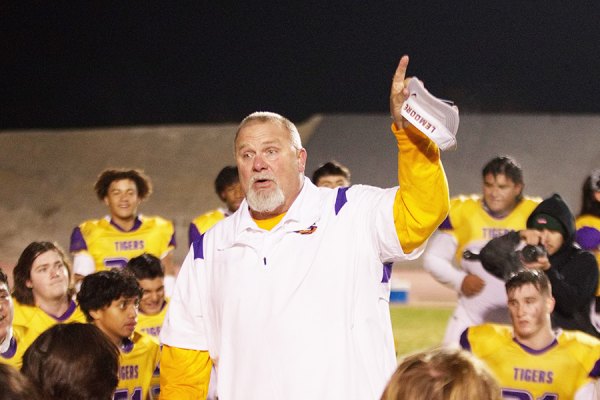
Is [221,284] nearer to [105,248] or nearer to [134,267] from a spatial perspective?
[134,267]

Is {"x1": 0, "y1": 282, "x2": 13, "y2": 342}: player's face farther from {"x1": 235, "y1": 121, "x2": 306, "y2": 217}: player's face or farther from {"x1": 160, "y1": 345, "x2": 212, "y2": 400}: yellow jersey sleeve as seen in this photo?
{"x1": 235, "y1": 121, "x2": 306, "y2": 217}: player's face

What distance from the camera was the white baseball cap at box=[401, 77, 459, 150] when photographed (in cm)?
290

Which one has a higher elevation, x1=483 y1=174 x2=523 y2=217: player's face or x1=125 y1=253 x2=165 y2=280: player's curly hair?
x1=483 y1=174 x2=523 y2=217: player's face

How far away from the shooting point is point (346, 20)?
27891 millimetres

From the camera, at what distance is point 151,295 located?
6.26m

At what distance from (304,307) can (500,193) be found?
13.1ft

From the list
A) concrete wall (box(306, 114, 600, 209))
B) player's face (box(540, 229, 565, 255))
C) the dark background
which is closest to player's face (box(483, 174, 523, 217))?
player's face (box(540, 229, 565, 255))

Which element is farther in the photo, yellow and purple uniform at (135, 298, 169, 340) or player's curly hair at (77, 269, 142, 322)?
yellow and purple uniform at (135, 298, 169, 340)

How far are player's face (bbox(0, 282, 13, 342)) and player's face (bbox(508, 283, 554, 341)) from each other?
262cm

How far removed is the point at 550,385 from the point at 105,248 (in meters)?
3.65

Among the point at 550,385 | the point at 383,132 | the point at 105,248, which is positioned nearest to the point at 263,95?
the point at 383,132

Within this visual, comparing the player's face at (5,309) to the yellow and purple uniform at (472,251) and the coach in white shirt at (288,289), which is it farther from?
the yellow and purple uniform at (472,251)

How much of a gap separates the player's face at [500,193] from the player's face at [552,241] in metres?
1.05

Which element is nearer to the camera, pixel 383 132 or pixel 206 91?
pixel 383 132
